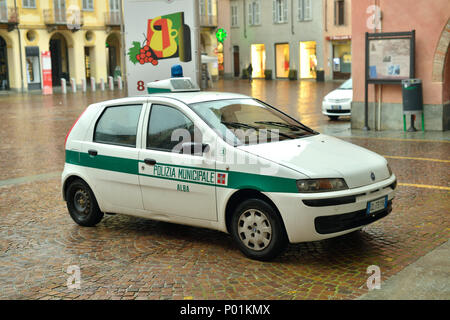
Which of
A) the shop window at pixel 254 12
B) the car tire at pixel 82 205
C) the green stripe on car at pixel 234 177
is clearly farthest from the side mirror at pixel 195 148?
the shop window at pixel 254 12

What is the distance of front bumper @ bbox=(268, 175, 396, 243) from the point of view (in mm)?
5406

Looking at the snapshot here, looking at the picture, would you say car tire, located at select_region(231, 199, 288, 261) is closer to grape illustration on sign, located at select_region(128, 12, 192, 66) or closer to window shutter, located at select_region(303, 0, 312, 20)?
grape illustration on sign, located at select_region(128, 12, 192, 66)

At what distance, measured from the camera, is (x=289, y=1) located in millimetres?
50688

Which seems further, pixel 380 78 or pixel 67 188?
pixel 380 78

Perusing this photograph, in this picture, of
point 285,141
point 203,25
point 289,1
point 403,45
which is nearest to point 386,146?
point 403,45

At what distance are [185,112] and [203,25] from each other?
49498mm

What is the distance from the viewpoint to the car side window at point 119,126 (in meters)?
6.77

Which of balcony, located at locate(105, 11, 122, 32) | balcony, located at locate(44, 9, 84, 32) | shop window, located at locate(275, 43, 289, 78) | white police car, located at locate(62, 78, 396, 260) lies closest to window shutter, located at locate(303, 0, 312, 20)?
shop window, located at locate(275, 43, 289, 78)

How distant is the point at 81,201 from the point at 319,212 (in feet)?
10.5

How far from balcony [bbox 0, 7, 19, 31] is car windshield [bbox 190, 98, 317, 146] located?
39276 millimetres

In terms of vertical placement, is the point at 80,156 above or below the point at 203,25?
below

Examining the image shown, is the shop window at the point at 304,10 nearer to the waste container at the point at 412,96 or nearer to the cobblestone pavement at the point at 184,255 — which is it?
the waste container at the point at 412,96

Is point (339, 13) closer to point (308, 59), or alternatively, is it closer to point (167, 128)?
point (308, 59)
